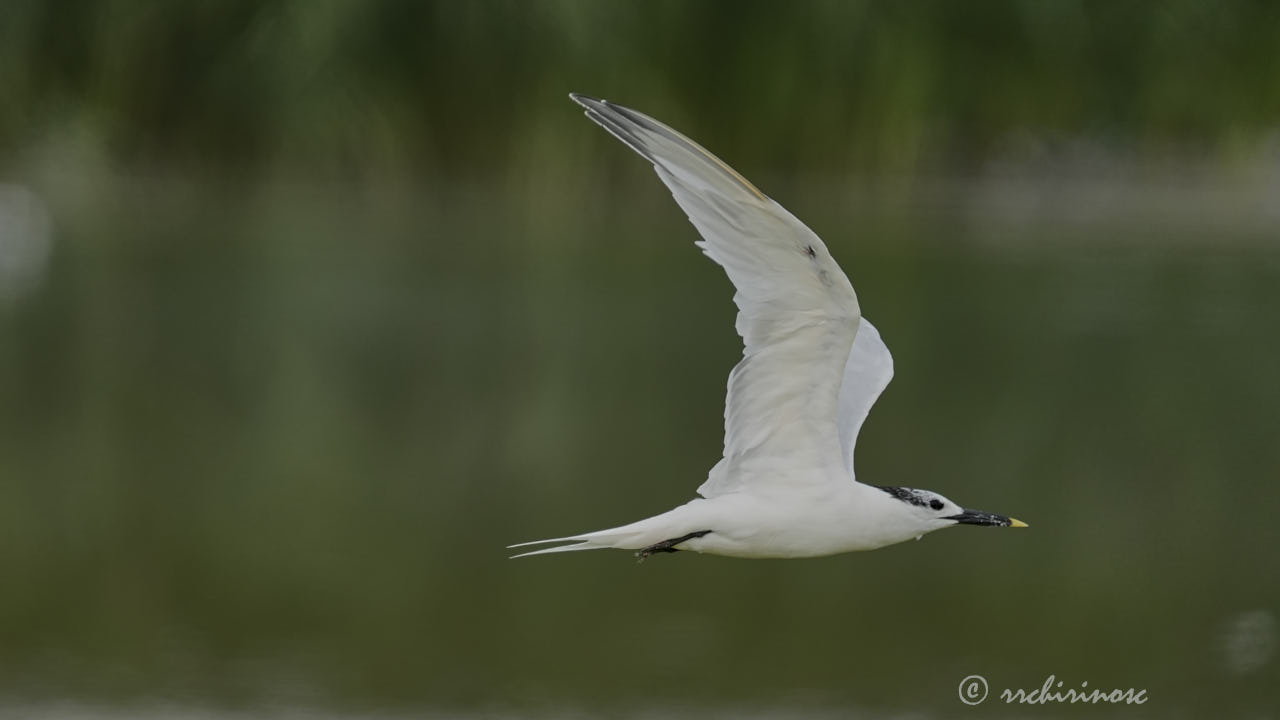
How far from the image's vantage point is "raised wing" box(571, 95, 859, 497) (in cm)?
358

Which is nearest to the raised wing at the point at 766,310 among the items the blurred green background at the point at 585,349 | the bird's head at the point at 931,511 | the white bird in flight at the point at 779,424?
the white bird in flight at the point at 779,424

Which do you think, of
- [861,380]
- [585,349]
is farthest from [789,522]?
[585,349]

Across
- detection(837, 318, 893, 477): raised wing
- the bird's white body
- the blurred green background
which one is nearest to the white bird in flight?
the bird's white body

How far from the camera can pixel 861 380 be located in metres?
4.47

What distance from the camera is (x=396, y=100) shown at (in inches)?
496

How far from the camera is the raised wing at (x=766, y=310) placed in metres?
3.58

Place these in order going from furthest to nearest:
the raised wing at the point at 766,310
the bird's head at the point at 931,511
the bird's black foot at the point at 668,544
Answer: the bird's head at the point at 931,511 → the bird's black foot at the point at 668,544 → the raised wing at the point at 766,310

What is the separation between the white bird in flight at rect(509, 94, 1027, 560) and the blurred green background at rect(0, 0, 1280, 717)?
192 centimetres

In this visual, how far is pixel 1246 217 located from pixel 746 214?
12687 mm

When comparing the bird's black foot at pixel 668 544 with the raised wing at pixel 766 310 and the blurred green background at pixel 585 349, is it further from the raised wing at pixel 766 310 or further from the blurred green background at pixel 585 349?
the blurred green background at pixel 585 349

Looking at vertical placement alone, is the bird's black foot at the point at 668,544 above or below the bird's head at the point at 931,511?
below

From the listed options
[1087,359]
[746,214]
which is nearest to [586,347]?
[1087,359]

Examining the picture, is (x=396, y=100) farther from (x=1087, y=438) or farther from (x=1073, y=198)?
A: (x=1073, y=198)

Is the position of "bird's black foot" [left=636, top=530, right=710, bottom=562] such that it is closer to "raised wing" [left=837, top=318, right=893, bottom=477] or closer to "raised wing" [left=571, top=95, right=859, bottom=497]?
"raised wing" [left=571, top=95, right=859, bottom=497]
